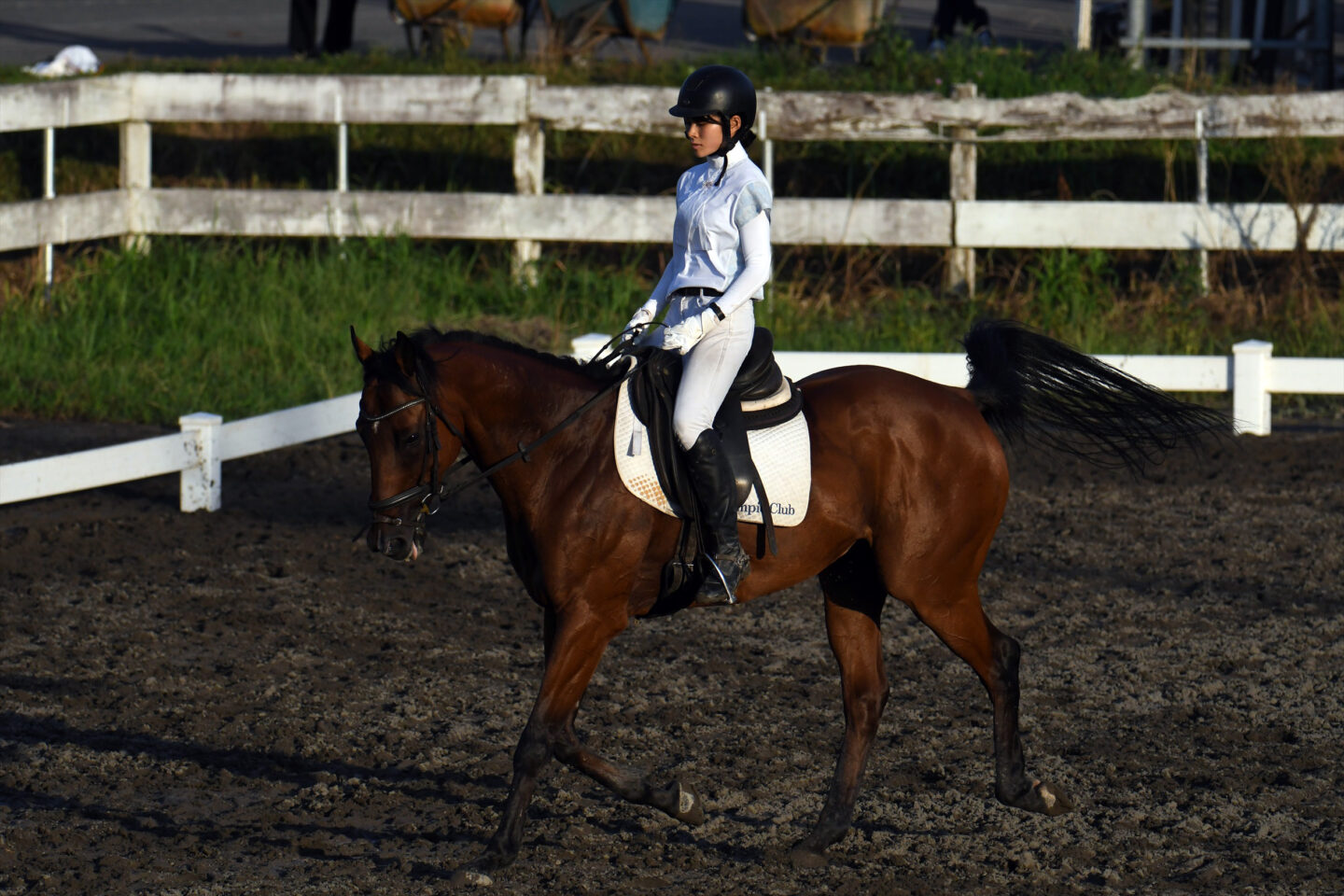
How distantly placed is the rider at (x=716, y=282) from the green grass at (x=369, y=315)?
5868 mm

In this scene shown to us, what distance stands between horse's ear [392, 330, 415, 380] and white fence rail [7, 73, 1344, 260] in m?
7.98

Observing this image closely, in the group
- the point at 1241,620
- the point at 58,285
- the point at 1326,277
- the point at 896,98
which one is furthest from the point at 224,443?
the point at 1326,277

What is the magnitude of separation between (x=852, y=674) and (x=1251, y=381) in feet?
18.7

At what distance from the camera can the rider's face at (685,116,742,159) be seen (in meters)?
5.12

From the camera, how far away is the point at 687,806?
512 centimetres

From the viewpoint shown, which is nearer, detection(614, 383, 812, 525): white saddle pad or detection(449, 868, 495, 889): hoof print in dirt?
detection(449, 868, 495, 889): hoof print in dirt

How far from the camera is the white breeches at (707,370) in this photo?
5016 mm

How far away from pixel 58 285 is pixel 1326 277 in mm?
9810

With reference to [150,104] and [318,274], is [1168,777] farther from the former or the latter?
[150,104]

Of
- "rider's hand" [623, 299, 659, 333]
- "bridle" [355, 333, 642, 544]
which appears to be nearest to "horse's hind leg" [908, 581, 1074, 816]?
"rider's hand" [623, 299, 659, 333]

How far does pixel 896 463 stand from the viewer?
5355 mm

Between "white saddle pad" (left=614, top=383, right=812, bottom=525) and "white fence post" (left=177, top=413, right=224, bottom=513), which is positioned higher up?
"white saddle pad" (left=614, top=383, right=812, bottom=525)

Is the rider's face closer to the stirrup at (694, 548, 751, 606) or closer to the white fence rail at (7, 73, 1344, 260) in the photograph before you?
the stirrup at (694, 548, 751, 606)

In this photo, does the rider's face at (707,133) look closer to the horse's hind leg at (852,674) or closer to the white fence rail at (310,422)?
the horse's hind leg at (852,674)
